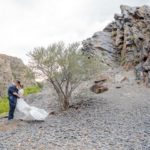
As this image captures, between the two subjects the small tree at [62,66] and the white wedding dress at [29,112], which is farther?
the small tree at [62,66]

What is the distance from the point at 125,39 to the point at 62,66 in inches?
477

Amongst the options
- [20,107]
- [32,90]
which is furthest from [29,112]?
[32,90]

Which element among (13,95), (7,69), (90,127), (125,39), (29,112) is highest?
(125,39)

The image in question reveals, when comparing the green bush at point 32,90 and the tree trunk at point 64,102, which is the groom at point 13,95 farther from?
the green bush at point 32,90

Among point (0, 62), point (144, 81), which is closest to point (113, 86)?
point (144, 81)

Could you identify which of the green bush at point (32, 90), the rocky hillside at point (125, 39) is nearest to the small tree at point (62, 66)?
the rocky hillside at point (125, 39)

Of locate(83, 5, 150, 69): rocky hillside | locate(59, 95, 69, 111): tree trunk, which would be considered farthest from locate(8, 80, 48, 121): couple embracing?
locate(83, 5, 150, 69): rocky hillside

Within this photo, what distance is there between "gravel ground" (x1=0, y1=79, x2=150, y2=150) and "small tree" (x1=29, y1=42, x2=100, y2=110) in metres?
0.85

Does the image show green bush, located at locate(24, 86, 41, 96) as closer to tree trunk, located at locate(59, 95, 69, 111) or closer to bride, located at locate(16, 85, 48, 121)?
tree trunk, located at locate(59, 95, 69, 111)

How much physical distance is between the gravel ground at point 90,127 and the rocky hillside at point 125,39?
24.3ft

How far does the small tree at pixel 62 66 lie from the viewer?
58.6ft

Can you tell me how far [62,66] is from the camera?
59.1ft

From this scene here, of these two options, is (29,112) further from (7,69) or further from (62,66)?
(7,69)

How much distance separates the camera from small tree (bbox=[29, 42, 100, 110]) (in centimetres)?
1788
